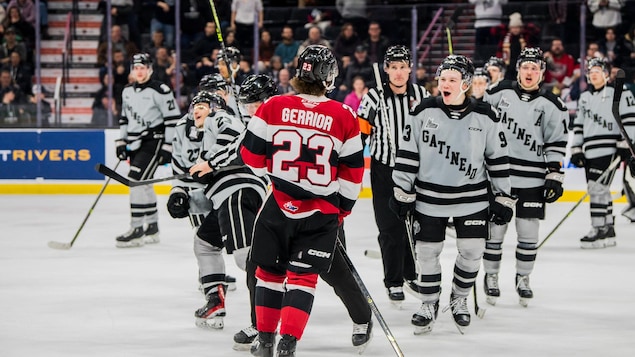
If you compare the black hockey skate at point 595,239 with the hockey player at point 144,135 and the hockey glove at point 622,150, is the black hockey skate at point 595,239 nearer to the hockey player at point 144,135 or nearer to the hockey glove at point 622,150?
the hockey glove at point 622,150

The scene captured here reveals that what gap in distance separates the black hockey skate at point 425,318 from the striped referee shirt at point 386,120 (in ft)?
2.85

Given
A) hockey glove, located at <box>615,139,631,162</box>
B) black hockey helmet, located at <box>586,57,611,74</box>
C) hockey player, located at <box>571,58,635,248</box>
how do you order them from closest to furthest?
black hockey helmet, located at <box>586,57,611,74</box> < hockey player, located at <box>571,58,635,248</box> < hockey glove, located at <box>615,139,631,162</box>

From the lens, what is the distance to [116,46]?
34.7 feet

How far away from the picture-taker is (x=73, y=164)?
10211 mm

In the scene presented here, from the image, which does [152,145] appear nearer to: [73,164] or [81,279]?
[81,279]

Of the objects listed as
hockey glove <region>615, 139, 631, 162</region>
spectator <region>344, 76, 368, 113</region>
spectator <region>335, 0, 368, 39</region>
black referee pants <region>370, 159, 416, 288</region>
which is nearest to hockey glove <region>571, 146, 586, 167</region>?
hockey glove <region>615, 139, 631, 162</region>

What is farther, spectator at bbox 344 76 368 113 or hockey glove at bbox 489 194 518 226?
spectator at bbox 344 76 368 113

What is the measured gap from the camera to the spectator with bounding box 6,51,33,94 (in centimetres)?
1046

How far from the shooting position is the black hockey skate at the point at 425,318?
4773mm

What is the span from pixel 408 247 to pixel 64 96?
Result: 5.80 m

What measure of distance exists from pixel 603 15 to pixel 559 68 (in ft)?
2.00

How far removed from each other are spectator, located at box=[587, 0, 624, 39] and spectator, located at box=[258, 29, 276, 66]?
2.91 metres

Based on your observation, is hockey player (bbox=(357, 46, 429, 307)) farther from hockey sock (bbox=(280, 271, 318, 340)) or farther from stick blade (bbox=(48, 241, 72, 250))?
stick blade (bbox=(48, 241, 72, 250))

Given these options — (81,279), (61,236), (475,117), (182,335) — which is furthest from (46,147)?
(475,117)
